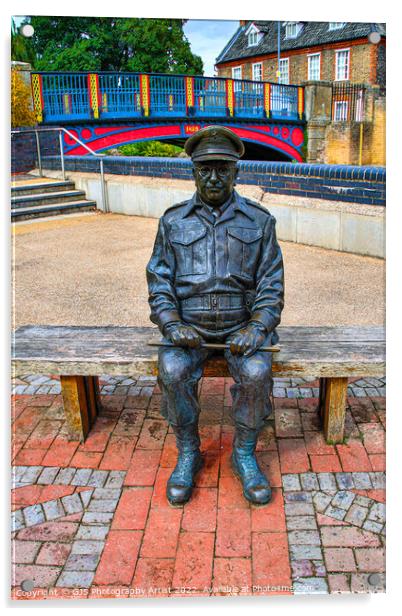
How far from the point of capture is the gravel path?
5.46 metres

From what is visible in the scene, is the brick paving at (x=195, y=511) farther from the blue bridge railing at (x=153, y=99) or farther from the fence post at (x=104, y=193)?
the blue bridge railing at (x=153, y=99)

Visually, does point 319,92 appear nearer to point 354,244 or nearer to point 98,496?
point 354,244

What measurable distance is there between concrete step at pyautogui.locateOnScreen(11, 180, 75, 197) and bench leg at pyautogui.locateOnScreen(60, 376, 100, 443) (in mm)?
7313

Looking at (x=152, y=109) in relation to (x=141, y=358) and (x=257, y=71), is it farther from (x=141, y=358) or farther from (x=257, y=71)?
(x=141, y=358)

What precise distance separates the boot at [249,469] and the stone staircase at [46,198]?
24.5ft

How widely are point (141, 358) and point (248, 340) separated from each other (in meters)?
0.72

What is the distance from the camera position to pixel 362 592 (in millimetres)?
→ 2287

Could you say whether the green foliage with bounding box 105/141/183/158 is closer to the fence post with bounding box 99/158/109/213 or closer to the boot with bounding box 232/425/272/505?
the fence post with bounding box 99/158/109/213

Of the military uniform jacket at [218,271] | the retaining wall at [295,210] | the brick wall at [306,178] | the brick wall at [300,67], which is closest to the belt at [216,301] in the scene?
the military uniform jacket at [218,271]

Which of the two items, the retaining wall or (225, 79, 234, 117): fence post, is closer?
the retaining wall

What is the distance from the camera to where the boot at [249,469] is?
2.78m

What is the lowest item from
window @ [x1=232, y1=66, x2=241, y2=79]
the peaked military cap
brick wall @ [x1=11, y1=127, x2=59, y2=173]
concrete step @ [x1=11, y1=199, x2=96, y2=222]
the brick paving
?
the brick paving

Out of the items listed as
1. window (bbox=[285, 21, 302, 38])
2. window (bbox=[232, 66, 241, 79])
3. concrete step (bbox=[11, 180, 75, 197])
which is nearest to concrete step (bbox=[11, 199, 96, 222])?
concrete step (bbox=[11, 180, 75, 197])

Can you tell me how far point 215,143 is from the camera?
8.62 feet
